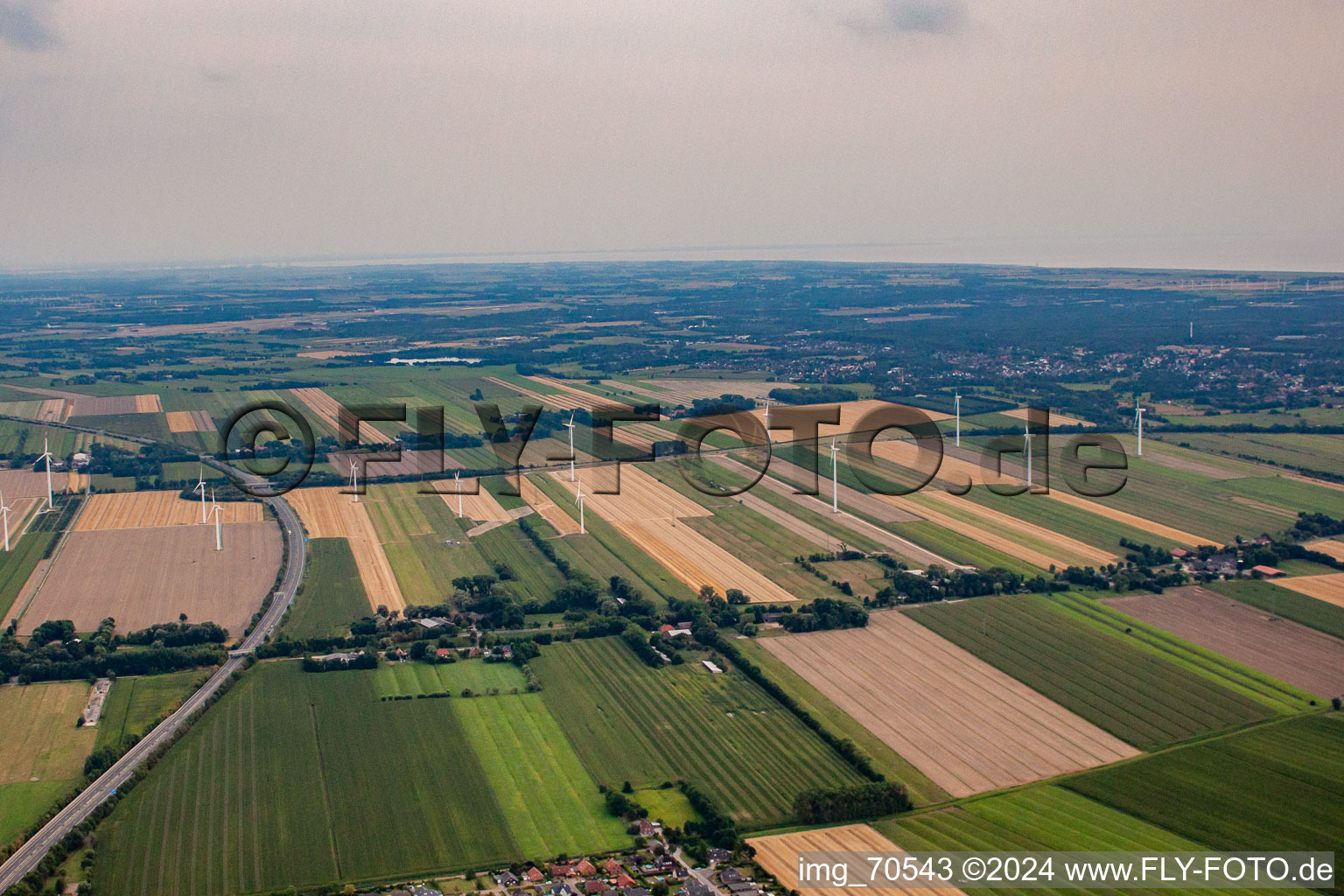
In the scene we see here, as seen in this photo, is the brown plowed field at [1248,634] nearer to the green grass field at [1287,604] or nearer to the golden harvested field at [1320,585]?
the green grass field at [1287,604]

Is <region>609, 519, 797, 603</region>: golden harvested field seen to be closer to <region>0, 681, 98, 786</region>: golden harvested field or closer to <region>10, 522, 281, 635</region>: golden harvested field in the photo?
<region>10, 522, 281, 635</region>: golden harvested field

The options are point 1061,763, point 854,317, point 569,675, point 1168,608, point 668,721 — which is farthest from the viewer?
point 854,317

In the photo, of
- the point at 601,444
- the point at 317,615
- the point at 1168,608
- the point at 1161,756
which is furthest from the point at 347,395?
the point at 1161,756

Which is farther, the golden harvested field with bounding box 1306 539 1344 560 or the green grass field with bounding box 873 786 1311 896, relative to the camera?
the golden harvested field with bounding box 1306 539 1344 560

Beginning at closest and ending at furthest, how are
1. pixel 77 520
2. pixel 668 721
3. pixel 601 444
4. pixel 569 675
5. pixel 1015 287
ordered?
pixel 668 721, pixel 569 675, pixel 77 520, pixel 601 444, pixel 1015 287

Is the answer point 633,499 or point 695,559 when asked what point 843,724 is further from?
point 633,499

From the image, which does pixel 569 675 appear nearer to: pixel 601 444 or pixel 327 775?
pixel 327 775

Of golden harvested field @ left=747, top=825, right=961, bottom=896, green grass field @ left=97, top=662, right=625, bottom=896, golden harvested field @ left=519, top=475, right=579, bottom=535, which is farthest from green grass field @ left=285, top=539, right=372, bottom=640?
golden harvested field @ left=747, top=825, right=961, bottom=896
